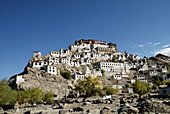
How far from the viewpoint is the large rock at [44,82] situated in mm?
55391

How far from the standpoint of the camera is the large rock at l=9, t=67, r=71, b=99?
55391mm

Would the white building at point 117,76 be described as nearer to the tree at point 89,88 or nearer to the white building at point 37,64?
the white building at point 37,64

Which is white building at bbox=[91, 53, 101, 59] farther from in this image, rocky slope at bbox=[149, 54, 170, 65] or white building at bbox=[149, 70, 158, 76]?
rocky slope at bbox=[149, 54, 170, 65]

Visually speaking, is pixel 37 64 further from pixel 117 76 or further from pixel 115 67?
pixel 115 67

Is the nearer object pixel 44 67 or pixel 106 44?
pixel 44 67

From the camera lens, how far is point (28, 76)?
60.2 metres

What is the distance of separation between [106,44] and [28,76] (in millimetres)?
89367

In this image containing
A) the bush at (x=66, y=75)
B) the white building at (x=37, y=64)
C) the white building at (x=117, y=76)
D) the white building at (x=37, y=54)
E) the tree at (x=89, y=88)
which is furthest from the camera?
the white building at (x=37, y=54)

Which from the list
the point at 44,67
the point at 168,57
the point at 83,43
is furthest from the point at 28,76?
the point at 168,57

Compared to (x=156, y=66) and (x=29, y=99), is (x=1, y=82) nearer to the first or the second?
(x=29, y=99)

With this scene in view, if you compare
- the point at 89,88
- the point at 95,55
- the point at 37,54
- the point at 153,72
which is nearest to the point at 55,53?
the point at 37,54

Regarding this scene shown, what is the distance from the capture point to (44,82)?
6078 cm

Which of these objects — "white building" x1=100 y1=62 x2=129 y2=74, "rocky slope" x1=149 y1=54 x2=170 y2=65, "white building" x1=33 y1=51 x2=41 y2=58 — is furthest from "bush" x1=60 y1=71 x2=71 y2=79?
"rocky slope" x1=149 y1=54 x2=170 y2=65

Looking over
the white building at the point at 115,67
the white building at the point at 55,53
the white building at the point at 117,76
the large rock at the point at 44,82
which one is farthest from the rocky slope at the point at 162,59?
the large rock at the point at 44,82
